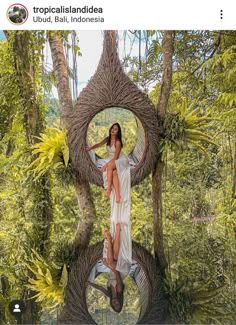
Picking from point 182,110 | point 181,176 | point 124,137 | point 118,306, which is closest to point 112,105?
point 124,137

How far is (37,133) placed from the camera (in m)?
2.79

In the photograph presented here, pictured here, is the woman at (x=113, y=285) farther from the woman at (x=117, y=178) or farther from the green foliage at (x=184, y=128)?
the green foliage at (x=184, y=128)

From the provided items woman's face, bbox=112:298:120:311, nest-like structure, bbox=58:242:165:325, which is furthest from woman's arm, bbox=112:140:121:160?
woman's face, bbox=112:298:120:311

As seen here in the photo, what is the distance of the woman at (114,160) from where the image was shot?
264cm

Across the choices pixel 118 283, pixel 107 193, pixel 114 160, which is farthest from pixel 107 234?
pixel 118 283

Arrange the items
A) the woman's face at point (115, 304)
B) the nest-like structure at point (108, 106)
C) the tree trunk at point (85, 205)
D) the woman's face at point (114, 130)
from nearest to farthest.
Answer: the woman's face at point (115, 304)
the nest-like structure at point (108, 106)
the woman's face at point (114, 130)
the tree trunk at point (85, 205)

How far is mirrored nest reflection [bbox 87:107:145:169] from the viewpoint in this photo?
2617mm

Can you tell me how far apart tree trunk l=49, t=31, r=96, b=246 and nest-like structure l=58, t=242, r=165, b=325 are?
1.69 feet

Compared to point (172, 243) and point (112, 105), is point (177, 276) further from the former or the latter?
point (112, 105)
